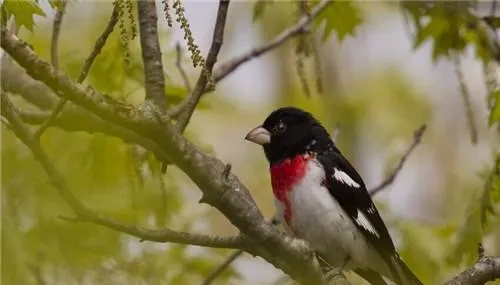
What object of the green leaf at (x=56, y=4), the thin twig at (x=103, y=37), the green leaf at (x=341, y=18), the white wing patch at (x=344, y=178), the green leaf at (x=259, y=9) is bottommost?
the thin twig at (x=103, y=37)

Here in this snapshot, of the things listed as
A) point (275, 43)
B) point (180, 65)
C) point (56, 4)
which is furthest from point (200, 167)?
point (275, 43)

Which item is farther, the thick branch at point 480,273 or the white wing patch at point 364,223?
the white wing patch at point 364,223

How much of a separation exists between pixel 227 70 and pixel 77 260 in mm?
908

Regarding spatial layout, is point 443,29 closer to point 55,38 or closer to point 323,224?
point 323,224

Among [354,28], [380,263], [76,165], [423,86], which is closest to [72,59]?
[76,165]

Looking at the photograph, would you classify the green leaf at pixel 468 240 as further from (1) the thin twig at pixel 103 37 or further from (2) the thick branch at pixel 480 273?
(1) the thin twig at pixel 103 37

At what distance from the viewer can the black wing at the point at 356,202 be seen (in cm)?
393

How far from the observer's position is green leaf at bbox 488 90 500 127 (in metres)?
3.48

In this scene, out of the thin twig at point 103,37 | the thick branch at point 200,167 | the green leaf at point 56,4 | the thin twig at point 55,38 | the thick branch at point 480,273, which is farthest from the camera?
the thick branch at point 480,273

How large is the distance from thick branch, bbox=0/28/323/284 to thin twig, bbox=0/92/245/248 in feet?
0.26

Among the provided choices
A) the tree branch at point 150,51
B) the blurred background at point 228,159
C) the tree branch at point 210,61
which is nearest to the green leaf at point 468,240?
the blurred background at point 228,159

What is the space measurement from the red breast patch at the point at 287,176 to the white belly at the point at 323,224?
19mm

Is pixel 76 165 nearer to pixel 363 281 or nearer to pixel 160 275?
pixel 160 275

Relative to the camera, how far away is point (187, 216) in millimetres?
4609
